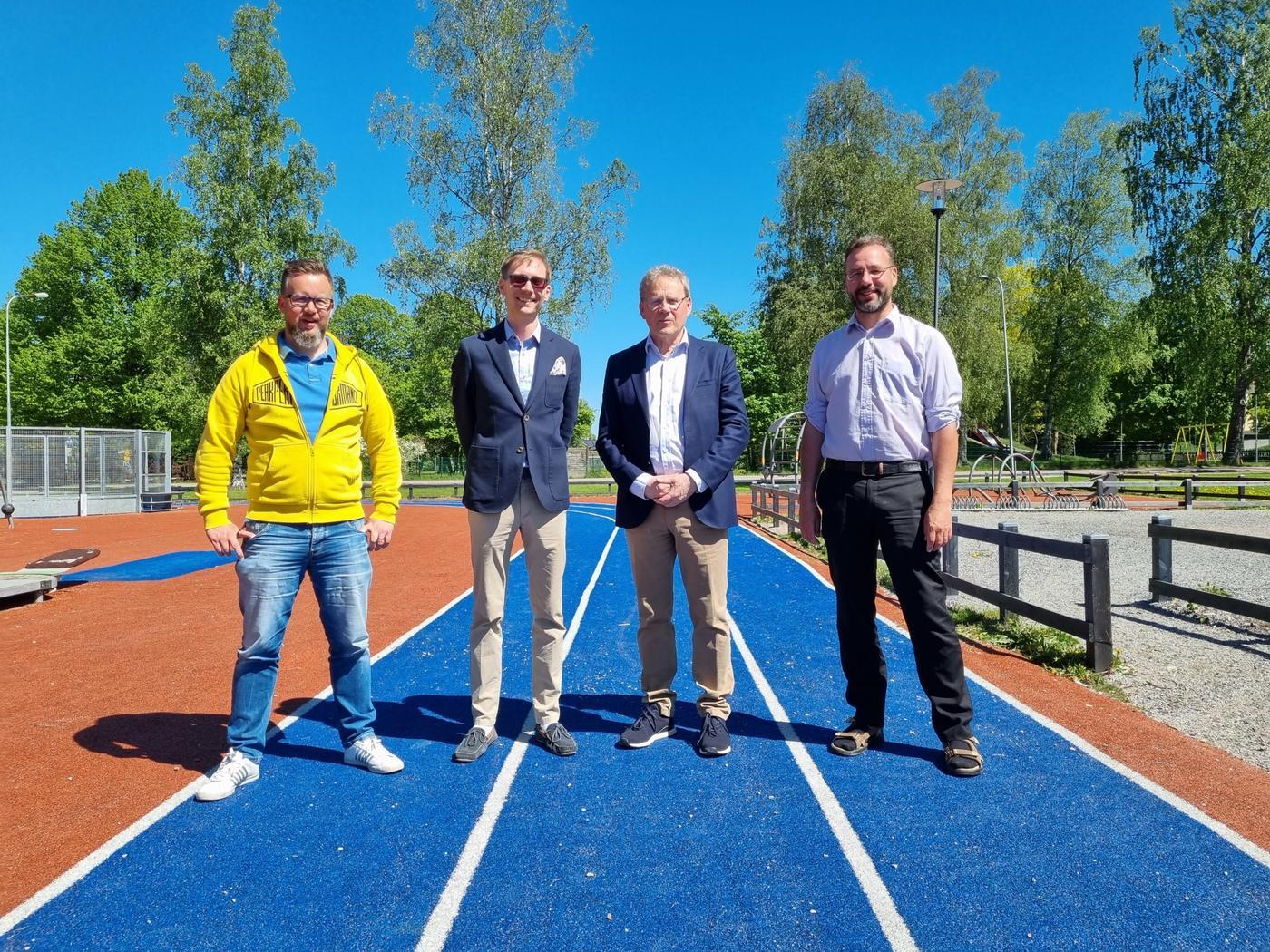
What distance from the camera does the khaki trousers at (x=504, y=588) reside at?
3848mm

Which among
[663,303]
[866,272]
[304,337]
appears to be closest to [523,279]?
[663,303]

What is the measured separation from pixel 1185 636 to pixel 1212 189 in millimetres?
32485

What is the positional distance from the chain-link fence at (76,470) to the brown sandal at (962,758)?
27158 mm

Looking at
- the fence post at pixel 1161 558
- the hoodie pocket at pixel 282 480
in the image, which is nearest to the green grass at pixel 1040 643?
the fence post at pixel 1161 558

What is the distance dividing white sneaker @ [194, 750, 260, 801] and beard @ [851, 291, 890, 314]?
357 cm

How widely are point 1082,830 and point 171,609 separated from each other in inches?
327

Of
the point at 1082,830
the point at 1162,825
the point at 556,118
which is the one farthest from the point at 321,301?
the point at 556,118

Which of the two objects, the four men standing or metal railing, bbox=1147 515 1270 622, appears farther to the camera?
metal railing, bbox=1147 515 1270 622

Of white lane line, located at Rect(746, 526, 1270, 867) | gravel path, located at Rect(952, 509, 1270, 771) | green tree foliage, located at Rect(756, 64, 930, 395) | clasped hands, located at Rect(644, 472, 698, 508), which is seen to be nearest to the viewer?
white lane line, located at Rect(746, 526, 1270, 867)

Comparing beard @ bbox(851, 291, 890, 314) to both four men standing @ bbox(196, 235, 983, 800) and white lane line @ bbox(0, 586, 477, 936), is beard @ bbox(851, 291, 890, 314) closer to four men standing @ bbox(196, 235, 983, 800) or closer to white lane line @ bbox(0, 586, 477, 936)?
four men standing @ bbox(196, 235, 983, 800)

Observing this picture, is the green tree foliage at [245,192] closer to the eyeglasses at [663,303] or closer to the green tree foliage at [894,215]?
the green tree foliage at [894,215]

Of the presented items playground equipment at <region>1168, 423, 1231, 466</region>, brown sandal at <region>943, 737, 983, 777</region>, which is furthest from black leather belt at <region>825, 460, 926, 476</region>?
playground equipment at <region>1168, 423, 1231, 466</region>

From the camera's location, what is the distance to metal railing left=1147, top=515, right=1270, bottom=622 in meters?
6.04

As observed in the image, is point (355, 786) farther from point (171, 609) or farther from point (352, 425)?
point (171, 609)
